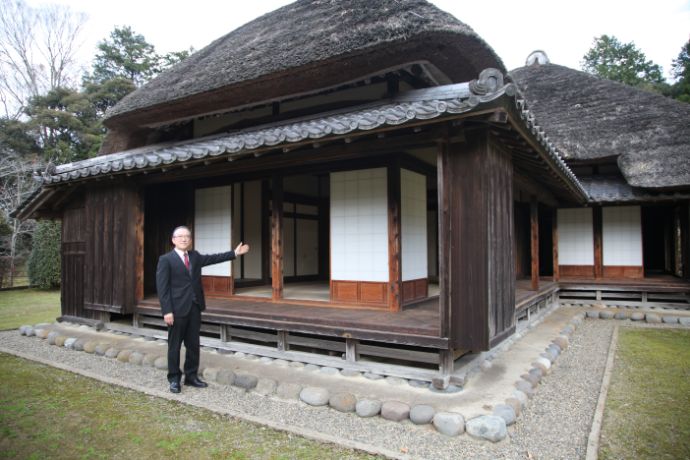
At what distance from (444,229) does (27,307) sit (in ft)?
35.9

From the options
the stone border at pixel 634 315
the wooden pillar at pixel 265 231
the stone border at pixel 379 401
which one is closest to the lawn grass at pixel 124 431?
the stone border at pixel 379 401

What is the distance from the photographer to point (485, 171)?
4000 millimetres

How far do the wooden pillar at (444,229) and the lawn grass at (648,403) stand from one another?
1.54 m

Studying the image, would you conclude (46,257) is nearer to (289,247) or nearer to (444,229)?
(289,247)

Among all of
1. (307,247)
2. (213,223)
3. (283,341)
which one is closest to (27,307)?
(213,223)

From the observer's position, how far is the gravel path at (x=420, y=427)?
3098 millimetres

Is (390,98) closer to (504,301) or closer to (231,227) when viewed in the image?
(504,301)

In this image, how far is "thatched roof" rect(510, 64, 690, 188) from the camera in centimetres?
915

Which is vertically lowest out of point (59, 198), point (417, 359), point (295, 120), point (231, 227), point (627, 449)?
point (627, 449)

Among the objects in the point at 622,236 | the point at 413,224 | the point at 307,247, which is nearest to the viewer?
the point at 413,224

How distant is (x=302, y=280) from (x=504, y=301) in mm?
5651

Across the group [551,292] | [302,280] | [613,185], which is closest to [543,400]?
[551,292]

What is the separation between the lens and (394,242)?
540 cm

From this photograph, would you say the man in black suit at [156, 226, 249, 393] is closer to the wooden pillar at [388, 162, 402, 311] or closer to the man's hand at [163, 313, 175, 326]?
the man's hand at [163, 313, 175, 326]
